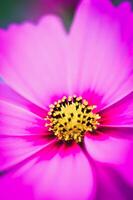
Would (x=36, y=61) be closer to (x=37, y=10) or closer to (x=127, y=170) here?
(x=37, y=10)

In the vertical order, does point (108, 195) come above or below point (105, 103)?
below

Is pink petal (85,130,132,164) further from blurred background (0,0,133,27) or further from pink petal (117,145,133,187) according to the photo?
blurred background (0,0,133,27)

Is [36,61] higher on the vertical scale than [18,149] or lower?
higher

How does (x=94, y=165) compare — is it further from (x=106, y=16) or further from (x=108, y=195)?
(x=106, y=16)

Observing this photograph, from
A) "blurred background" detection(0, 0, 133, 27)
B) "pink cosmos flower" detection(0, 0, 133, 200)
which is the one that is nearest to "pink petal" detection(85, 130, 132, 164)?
"pink cosmos flower" detection(0, 0, 133, 200)

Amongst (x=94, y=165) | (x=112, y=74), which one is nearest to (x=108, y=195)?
(x=94, y=165)

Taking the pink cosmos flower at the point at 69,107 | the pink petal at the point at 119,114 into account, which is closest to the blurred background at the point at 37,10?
the pink cosmos flower at the point at 69,107

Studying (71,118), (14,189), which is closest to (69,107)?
(71,118)
